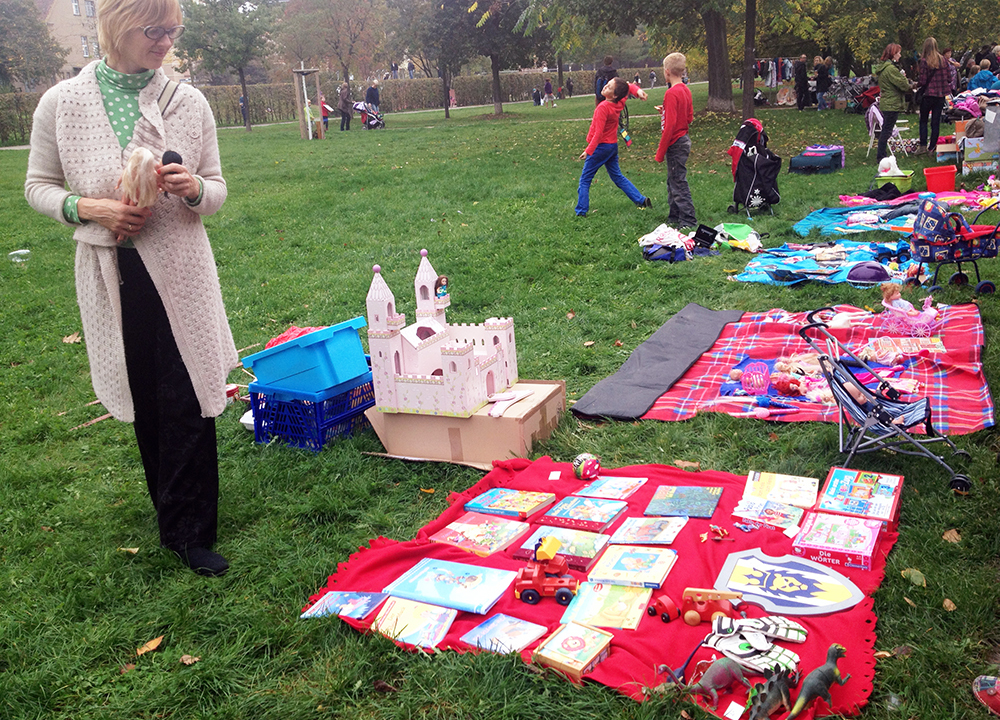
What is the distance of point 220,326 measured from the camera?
349cm

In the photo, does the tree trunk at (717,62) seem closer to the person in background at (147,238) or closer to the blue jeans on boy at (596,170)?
the blue jeans on boy at (596,170)

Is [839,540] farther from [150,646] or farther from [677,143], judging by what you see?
[677,143]

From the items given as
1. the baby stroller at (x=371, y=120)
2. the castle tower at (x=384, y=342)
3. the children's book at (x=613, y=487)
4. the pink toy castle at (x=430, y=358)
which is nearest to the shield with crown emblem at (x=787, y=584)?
the children's book at (x=613, y=487)

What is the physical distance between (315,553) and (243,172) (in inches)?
589

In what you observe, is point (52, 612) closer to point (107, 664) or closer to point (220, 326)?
point (107, 664)

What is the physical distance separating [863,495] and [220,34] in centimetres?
2982

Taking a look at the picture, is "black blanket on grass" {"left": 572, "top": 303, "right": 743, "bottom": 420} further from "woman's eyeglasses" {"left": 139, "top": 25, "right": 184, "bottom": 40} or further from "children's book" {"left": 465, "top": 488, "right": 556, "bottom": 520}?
"woman's eyeglasses" {"left": 139, "top": 25, "right": 184, "bottom": 40}

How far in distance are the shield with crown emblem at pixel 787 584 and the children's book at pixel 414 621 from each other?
110cm

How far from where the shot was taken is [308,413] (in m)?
4.71

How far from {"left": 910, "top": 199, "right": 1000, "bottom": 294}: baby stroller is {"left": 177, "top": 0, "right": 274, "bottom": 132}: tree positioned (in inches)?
1059

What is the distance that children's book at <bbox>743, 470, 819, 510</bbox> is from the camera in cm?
379

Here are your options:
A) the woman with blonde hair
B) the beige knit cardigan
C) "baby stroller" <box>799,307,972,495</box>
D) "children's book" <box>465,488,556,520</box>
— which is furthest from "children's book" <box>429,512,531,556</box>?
the woman with blonde hair

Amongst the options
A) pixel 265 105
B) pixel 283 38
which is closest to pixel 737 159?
pixel 265 105

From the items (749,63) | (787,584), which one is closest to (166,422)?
(787,584)
